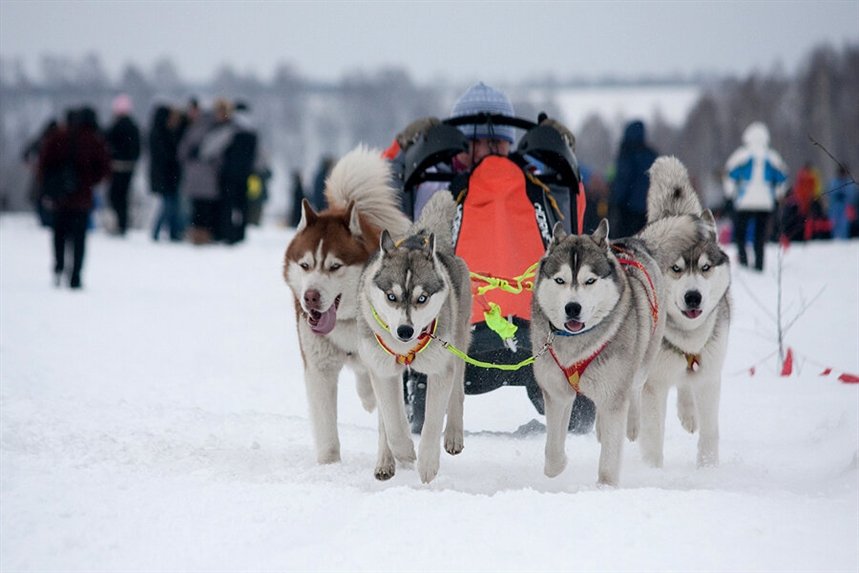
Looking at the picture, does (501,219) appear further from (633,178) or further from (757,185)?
(757,185)

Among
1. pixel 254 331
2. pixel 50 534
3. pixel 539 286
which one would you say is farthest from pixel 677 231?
pixel 254 331

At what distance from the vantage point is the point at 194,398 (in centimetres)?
540

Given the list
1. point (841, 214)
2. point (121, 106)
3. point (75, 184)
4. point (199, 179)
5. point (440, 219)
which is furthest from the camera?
point (841, 214)

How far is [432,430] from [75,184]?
21.0 ft

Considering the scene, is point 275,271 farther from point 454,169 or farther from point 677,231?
point 677,231

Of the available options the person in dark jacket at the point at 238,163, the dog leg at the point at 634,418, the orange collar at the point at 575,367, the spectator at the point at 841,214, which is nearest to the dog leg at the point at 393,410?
the orange collar at the point at 575,367

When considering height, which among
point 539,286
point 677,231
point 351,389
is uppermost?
point 677,231

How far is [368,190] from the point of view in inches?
155

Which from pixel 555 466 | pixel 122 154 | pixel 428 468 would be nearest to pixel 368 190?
pixel 428 468

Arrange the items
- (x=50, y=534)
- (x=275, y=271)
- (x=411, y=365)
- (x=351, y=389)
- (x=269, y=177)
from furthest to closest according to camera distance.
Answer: (x=269, y=177)
(x=275, y=271)
(x=351, y=389)
(x=411, y=365)
(x=50, y=534)

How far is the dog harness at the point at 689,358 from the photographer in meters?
3.88

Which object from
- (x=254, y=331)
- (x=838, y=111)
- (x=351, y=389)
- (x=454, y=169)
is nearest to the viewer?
(x=454, y=169)

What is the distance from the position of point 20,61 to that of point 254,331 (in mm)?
3790

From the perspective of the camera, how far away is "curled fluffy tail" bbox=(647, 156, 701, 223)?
165 inches
